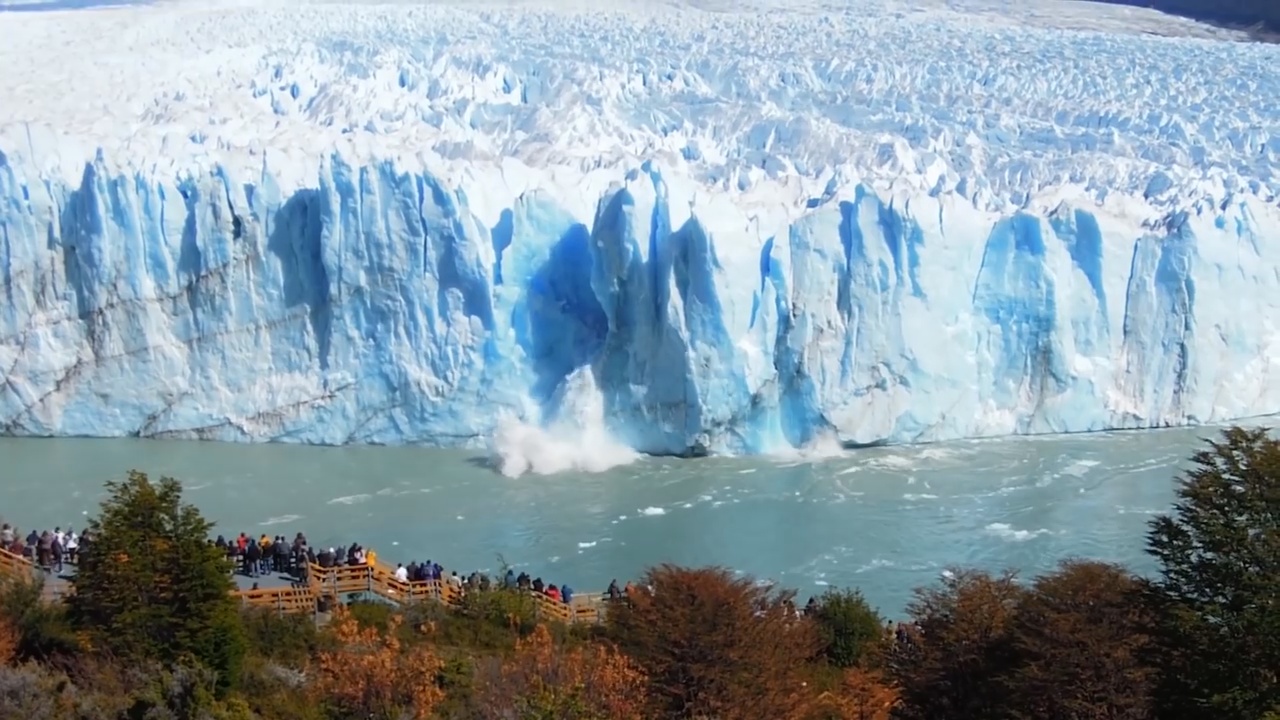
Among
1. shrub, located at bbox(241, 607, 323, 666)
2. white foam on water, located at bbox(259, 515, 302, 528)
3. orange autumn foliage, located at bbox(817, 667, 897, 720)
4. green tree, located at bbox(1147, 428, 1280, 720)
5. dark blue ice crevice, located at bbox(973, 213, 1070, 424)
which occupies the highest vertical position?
dark blue ice crevice, located at bbox(973, 213, 1070, 424)

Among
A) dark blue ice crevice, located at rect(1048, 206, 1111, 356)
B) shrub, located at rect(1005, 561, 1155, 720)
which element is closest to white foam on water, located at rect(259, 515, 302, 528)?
shrub, located at rect(1005, 561, 1155, 720)

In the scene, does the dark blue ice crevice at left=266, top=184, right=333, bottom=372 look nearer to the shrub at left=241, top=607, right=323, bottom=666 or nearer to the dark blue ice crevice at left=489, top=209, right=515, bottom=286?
the dark blue ice crevice at left=489, top=209, right=515, bottom=286

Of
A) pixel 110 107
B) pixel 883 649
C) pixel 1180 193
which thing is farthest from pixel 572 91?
pixel 883 649

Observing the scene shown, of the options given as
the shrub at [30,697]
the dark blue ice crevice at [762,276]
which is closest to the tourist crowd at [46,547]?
the shrub at [30,697]

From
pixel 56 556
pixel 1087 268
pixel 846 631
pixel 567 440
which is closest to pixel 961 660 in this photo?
pixel 846 631

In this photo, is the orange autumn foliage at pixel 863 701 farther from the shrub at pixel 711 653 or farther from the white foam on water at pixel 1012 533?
the white foam on water at pixel 1012 533

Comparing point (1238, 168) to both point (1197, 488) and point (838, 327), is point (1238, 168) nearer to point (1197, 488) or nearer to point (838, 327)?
point (838, 327)
